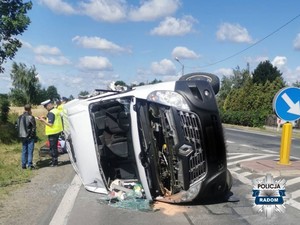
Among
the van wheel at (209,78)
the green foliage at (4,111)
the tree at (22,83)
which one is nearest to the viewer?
the van wheel at (209,78)

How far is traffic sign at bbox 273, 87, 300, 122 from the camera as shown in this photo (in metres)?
9.85

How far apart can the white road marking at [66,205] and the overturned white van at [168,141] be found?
0.46 meters

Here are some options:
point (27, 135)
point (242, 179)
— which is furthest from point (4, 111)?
point (242, 179)

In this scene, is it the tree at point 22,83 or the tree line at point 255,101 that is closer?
the tree line at point 255,101

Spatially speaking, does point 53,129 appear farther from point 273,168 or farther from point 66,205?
point 273,168

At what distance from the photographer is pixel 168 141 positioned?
22.1 feet

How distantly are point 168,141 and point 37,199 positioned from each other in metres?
2.53

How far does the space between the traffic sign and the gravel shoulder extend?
4.79m

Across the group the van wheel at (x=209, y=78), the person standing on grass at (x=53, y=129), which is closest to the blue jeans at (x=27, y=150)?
the person standing on grass at (x=53, y=129)

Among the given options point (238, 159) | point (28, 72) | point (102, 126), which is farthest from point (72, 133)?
point (28, 72)

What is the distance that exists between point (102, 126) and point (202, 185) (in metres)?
2.29

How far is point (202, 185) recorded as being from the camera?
21.1 ft

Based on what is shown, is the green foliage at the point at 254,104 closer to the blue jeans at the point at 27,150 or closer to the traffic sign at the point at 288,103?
the traffic sign at the point at 288,103

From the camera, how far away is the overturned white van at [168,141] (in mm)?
6434
